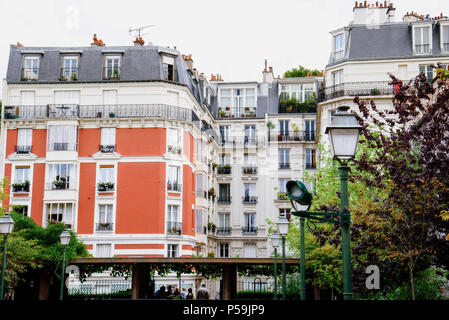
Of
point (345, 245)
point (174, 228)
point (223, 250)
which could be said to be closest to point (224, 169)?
point (223, 250)

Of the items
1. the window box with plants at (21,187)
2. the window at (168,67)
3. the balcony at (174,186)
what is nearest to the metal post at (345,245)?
the balcony at (174,186)

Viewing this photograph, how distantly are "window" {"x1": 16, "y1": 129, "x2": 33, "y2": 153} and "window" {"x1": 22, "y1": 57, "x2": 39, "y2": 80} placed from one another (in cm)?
409

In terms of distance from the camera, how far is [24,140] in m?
44.5

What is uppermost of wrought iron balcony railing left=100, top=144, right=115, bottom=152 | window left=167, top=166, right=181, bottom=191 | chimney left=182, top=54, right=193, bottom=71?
chimney left=182, top=54, right=193, bottom=71

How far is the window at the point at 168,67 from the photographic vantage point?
44.9m

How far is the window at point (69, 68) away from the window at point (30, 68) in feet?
6.64

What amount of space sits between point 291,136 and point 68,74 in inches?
841

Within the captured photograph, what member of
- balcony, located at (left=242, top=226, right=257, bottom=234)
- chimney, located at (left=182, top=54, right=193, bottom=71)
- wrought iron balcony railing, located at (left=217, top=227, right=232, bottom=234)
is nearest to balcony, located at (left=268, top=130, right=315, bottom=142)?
balcony, located at (left=242, top=226, right=257, bottom=234)

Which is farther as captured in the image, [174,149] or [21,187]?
[174,149]

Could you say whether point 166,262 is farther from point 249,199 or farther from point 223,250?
point 249,199

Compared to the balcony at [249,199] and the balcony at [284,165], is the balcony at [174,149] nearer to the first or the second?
the balcony at [249,199]

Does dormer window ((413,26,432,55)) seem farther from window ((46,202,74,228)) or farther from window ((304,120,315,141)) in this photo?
window ((46,202,74,228))

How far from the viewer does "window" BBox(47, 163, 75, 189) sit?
43188 millimetres

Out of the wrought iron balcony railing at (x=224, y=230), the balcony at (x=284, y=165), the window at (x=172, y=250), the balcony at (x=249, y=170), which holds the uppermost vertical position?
the balcony at (x=284, y=165)
